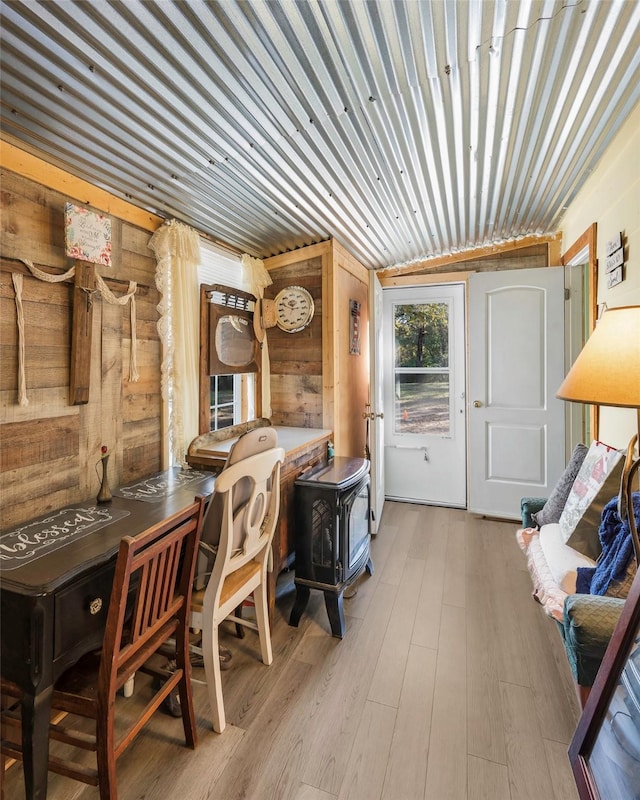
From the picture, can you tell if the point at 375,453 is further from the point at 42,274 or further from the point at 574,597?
the point at 42,274

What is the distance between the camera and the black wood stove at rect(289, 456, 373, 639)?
2172mm

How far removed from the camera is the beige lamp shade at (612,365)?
1247 millimetres


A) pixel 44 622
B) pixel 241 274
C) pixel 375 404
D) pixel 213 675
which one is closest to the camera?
pixel 44 622

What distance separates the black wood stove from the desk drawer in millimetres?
1113

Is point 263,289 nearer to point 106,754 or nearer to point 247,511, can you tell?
point 247,511

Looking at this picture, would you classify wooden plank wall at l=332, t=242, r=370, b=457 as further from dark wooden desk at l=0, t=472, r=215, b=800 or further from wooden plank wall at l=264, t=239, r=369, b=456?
dark wooden desk at l=0, t=472, r=215, b=800

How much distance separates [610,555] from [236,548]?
147 cm

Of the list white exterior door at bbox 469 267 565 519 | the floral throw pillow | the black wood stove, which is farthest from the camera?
white exterior door at bbox 469 267 565 519

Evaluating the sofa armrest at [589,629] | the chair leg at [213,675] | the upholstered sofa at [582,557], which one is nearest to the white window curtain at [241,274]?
the chair leg at [213,675]

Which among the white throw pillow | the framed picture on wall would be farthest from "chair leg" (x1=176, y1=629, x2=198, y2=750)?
the white throw pillow

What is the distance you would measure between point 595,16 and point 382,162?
94cm

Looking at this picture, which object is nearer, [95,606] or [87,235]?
[95,606]

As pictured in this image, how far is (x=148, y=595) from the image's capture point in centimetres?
129

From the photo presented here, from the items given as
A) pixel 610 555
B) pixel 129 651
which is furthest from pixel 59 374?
pixel 610 555
